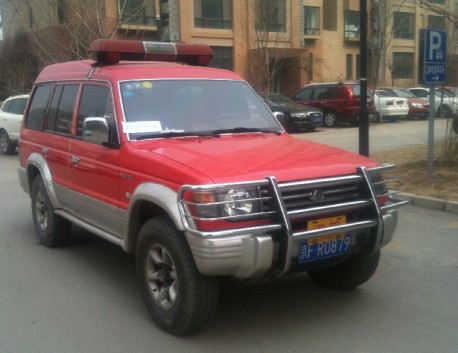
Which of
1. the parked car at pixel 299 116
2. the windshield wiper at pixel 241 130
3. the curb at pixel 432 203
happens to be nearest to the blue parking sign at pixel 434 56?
the curb at pixel 432 203

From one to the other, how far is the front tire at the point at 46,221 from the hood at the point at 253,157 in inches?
85.1

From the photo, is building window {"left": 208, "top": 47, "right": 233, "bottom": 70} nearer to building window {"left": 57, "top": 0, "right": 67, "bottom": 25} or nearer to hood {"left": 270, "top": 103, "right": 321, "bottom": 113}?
building window {"left": 57, "top": 0, "right": 67, "bottom": 25}

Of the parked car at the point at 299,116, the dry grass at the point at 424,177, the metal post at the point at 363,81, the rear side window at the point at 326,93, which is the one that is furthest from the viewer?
the rear side window at the point at 326,93

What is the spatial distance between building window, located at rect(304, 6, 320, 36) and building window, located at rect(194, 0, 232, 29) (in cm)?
694

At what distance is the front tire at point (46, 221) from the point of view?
6484 millimetres

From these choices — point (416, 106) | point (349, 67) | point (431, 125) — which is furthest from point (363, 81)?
point (349, 67)

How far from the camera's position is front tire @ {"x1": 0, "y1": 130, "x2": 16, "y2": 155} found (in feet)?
55.0

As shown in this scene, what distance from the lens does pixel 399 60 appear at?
143 feet

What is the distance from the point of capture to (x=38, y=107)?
7.05m

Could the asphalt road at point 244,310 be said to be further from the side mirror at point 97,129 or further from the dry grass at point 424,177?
the dry grass at point 424,177

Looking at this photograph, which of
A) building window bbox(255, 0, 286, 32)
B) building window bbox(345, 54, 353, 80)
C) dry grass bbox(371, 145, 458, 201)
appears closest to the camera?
dry grass bbox(371, 145, 458, 201)

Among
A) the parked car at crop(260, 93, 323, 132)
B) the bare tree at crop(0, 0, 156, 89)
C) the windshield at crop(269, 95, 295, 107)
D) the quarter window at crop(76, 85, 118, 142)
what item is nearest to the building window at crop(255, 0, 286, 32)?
the bare tree at crop(0, 0, 156, 89)

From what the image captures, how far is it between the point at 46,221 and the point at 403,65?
137 ft

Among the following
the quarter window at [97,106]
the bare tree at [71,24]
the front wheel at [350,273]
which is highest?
the bare tree at [71,24]
